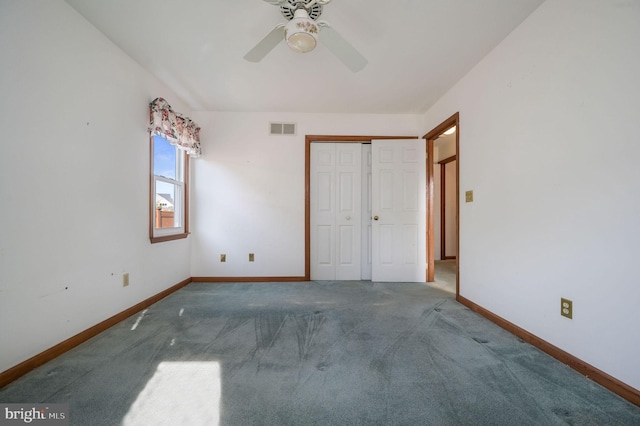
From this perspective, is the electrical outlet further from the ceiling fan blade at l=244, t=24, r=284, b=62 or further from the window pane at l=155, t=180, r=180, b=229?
the window pane at l=155, t=180, r=180, b=229

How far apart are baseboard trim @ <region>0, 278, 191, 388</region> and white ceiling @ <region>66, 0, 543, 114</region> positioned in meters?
2.35

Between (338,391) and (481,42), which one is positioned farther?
(481,42)

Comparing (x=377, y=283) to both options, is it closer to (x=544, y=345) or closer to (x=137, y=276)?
(x=544, y=345)

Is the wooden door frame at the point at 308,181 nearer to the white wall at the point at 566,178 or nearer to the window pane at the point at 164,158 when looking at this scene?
the white wall at the point at 566,178

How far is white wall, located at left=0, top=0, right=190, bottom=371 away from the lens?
4.69 feet

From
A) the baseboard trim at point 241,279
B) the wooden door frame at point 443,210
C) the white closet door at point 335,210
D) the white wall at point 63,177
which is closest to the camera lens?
the white wall at point 63,177

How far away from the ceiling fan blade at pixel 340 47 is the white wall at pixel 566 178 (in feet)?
4.14

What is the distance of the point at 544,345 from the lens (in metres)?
1.69

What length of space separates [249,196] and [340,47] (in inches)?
89.9

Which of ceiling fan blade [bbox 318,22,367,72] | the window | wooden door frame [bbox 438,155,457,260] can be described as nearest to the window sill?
the window

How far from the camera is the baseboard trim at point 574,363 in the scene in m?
1.25

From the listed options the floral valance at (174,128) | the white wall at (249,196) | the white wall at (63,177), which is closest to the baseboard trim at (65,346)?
the white wall at (63,177)

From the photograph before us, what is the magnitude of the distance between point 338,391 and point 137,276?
7.25 ft

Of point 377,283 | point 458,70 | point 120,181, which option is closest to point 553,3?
point 458,70
